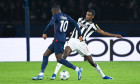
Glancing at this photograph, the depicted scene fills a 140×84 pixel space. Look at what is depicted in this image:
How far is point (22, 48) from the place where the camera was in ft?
53.9

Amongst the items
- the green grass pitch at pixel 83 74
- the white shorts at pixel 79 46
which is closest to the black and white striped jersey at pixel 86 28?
the white shorts at pixel 79 46

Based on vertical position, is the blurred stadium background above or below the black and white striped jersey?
below

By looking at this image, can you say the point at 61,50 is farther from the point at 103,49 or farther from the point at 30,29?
the point at 30,29

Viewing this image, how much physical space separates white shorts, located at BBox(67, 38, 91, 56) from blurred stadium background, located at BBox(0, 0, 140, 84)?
635 millimetres

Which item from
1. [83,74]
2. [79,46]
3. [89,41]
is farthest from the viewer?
[89,41]

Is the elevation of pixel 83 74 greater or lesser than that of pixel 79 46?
lesser

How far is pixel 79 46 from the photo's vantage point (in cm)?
1093

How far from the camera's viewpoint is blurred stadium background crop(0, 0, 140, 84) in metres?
12.3

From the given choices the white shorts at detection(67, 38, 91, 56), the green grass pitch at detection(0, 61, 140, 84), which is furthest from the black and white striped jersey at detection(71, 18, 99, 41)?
the green grass pitch at detection(0, 61, 140, 84)

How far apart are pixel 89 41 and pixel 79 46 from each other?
540 cm

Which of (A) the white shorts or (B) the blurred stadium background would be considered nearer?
(A) the white shorts

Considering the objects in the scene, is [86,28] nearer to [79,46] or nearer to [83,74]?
[79,46]

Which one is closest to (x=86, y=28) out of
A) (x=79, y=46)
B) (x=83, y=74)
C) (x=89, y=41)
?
(x=79, y=46)

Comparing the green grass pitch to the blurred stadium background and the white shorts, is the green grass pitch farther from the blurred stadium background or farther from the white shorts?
the white shorts
